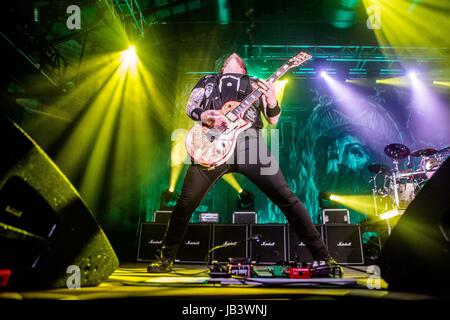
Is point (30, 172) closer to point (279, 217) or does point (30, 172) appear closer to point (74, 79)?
point (74, 79)

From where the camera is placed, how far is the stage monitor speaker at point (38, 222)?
96 cm

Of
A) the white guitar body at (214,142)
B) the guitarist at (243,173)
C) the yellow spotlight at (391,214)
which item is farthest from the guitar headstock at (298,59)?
the yellow spotlight at (391,214)

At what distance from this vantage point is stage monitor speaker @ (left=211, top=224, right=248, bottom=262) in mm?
5332

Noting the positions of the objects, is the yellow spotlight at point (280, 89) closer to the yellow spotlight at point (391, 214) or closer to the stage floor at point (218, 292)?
the yellow spotlight at point (391, 214)

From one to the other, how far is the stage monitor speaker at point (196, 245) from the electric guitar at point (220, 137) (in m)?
3.02

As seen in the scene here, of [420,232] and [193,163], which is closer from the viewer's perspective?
[420,232]

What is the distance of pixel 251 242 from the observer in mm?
5461

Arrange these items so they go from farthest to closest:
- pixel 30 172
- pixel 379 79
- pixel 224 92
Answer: pixel 379 79 < pixel 224 92 < pixel 30 172

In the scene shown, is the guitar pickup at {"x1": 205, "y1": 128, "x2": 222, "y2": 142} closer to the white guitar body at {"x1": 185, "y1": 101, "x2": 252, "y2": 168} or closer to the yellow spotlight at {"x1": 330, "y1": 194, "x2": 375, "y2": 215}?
the white guitar body at {"x1": 185, "y1": 101, "x2": 252, "y2": 168}

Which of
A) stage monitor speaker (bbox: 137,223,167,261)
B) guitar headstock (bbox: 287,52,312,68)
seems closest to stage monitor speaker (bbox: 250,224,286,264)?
stage monitor speaker (bbox: 137,223,167,261)

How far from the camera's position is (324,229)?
550 centimetres
